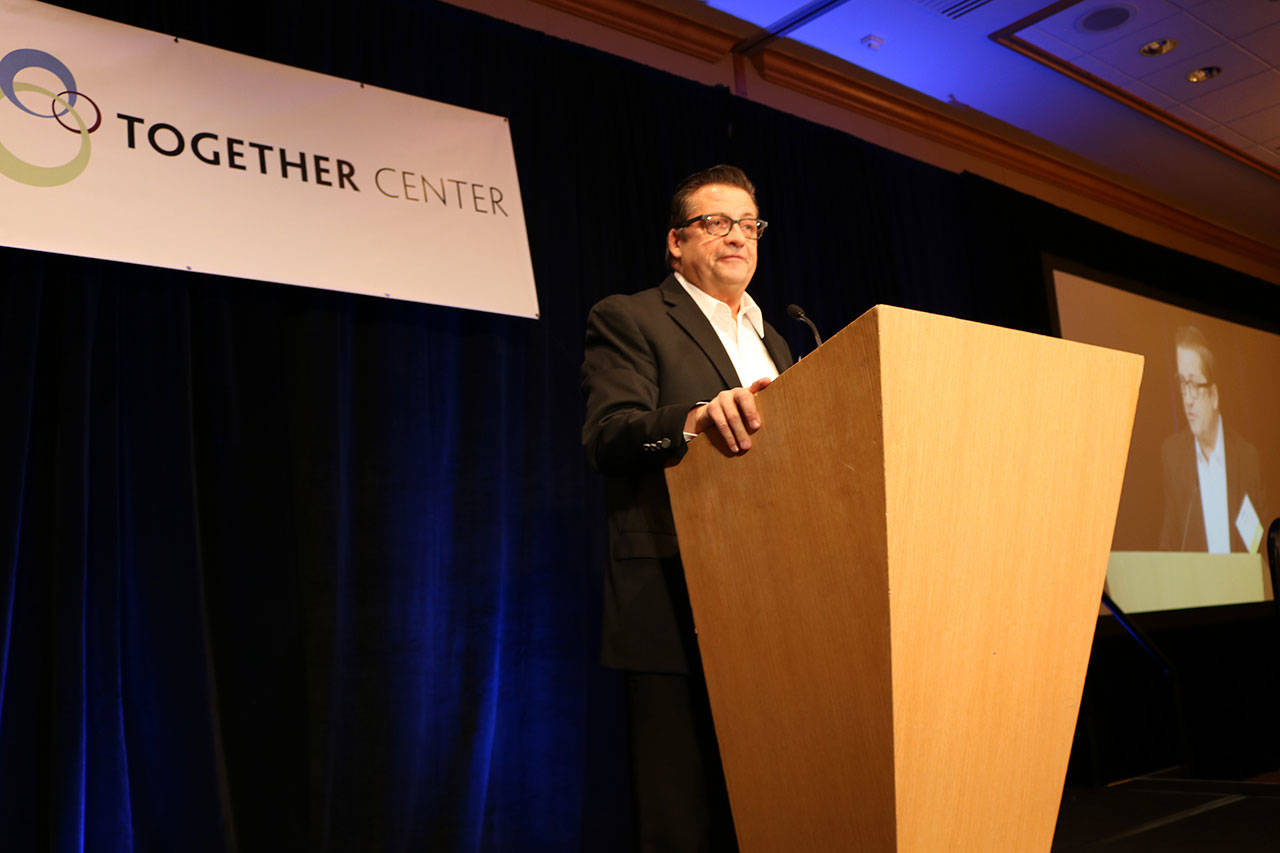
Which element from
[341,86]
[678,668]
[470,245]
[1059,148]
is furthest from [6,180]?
[1059,148]

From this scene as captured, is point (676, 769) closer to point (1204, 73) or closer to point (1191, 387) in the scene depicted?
point (1204, 73)

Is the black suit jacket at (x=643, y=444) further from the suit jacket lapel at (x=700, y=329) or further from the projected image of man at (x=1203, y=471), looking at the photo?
the projected image of man at (x=1203, y=471)

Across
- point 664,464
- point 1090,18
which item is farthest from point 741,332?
point 1090,18

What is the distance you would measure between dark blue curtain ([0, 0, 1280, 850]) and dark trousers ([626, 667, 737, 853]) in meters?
1.45

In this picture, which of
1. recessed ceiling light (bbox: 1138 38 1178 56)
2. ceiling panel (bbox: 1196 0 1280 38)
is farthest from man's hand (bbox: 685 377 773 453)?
recessed ceiling light (bbox: 1138 38 1178 56)

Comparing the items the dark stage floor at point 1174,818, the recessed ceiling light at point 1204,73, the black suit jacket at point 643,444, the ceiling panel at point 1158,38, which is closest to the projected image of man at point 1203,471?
the recessed ceiling light at point 1204,73

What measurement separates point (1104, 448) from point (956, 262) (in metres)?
4.31

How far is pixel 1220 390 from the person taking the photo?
23.4ft

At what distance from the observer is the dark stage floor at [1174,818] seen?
2624 millimetres

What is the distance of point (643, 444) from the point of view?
1.54 metres

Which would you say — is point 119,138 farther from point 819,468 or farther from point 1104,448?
point 1104,448

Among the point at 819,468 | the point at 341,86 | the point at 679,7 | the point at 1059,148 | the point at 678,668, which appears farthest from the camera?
the point at 1059,148

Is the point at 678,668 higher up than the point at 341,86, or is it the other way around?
the point at 341,86

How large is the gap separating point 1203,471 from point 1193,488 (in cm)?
19
